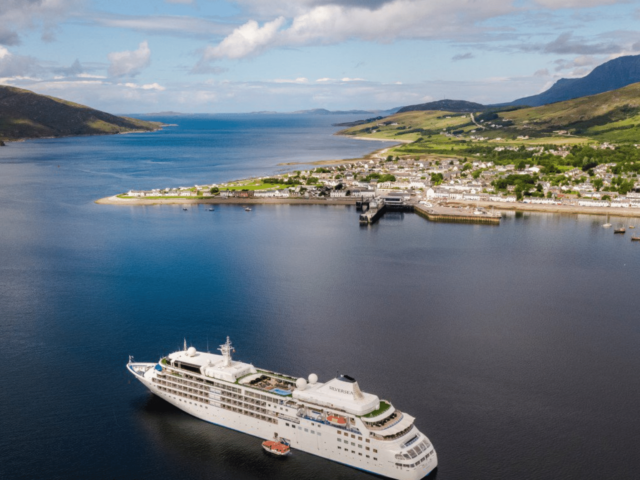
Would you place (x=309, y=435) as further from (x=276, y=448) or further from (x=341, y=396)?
(x=341, y=396)

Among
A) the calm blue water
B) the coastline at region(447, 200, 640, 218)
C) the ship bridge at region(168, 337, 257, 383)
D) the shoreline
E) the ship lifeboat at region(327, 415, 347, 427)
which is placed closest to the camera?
the ship lifeboat at region(327, 415, 347, 427)

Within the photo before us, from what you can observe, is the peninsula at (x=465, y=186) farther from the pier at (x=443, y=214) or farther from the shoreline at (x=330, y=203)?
the pier at (x=443, y=214)

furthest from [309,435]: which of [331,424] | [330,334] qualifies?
[330,334]

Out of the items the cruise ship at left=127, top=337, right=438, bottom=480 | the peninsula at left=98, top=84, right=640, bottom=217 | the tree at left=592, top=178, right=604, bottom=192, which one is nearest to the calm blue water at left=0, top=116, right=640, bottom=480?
the cruise ship at left=127, top=337, right=438, bottom=480

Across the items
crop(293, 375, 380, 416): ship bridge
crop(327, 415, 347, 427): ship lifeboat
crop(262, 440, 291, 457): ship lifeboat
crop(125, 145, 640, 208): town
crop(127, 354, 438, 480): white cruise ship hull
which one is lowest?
crop(262, 440, 291, 457): ship lifeboat

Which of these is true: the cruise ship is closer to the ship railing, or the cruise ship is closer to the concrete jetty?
the ship railing

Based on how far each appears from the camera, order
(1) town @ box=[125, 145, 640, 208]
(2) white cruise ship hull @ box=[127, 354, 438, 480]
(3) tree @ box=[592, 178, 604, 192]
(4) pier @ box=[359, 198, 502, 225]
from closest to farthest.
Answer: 1. (2) white cruise ship hull @ box=[127, 354, 438, 480]
2. (4) pier @ box=[359, 198, 502, 225]
3. (1) town @ box=[125, 145, 640, 208]
4. (3) tree @ box=[592, 178, 604, 192]
